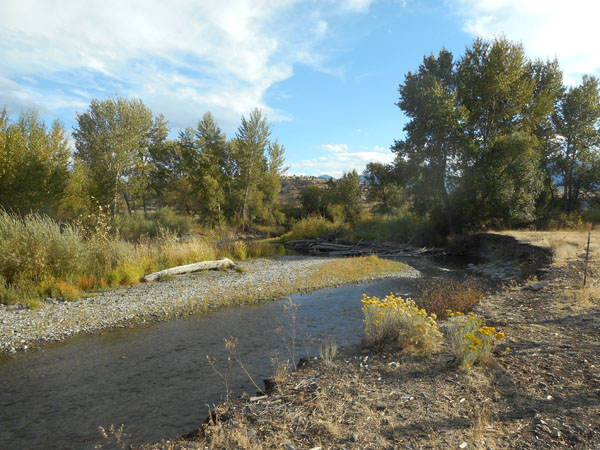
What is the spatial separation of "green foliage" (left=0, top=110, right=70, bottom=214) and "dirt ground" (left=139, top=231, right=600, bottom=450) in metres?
21.1

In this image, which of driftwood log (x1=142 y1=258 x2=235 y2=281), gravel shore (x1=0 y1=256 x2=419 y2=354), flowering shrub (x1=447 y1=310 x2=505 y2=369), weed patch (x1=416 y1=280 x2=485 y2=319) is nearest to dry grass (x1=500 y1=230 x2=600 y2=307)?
weed patch (x1=416 y1=280 x2=485 y2=319)

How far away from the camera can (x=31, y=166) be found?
22234 mm

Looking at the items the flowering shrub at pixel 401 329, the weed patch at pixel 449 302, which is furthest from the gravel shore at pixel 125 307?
the flowering shrub at pixel 401 329

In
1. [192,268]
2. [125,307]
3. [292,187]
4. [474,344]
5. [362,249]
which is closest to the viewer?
[474,344]

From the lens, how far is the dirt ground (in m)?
3.75

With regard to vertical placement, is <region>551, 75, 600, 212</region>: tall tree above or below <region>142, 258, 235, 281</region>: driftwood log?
above

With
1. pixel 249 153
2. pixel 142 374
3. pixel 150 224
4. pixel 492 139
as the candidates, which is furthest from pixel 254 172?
pixel 142 374

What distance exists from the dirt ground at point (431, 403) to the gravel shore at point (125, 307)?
5.98 metres

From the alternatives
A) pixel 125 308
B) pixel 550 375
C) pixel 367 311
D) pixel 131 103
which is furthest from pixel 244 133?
pixel 550 375

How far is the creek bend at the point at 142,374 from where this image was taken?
496cm

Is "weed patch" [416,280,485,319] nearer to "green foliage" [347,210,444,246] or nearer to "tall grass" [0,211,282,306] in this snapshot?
"tall grass" [0,211,282,306]

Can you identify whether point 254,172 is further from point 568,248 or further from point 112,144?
point 568,248

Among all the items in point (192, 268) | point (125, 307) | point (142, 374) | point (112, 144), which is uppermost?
point (112, 144)

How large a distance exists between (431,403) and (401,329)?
2.31m
